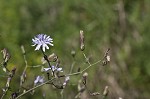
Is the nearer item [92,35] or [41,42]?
[41,42]

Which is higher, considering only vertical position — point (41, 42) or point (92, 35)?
point (92, 35)

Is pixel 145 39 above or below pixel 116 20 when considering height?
below

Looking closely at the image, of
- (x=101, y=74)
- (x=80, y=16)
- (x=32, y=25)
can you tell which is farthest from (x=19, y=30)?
(x=101, y=74)

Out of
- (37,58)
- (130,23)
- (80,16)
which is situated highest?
(80,16)

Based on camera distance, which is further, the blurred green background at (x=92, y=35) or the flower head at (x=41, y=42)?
the blurred green background at (x=92, y=35)

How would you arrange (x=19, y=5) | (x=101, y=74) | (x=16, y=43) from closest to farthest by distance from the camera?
(x=101, y=74) < (x=16, y=43) < (x=19, y=5)

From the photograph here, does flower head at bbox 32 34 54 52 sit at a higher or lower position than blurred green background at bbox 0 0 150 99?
lower

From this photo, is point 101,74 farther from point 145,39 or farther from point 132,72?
point 145,39

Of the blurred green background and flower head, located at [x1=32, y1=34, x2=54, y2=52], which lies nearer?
flower head, located at [x1=32, y1=34, x2=54, y2=52]
